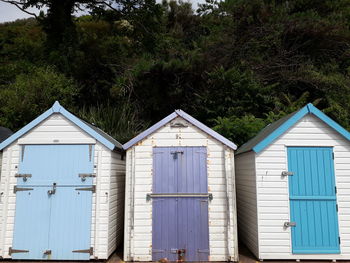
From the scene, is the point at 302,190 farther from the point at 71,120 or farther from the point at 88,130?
the point at 71,120

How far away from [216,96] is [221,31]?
3.47 metres

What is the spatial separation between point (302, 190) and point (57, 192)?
5.10 metres

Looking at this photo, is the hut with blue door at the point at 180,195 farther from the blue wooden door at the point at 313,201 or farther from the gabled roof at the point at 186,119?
the blue wooden door at the point at 313,201

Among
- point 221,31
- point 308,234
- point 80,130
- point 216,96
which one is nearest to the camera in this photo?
point 308,234

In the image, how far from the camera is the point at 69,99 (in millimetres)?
12086

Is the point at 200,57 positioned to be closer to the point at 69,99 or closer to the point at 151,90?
the point at 151,90

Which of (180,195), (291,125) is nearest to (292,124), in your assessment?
(291,125)

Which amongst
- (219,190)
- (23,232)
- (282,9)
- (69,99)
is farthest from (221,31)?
(23,232)

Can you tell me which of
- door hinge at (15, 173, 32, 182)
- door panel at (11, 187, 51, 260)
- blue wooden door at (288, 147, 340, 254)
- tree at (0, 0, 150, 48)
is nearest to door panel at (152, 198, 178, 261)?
door panel at (11, 187, 51, 260)

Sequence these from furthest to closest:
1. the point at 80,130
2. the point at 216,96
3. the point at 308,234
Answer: the point at 216,96, the point at 80,130, the point at 308,234

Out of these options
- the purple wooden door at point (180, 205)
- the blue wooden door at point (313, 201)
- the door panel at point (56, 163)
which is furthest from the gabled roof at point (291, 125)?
the door panel at point (56, 163)

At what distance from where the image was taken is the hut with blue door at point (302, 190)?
5453mm

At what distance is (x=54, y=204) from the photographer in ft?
18.4

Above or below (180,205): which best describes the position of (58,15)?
above
